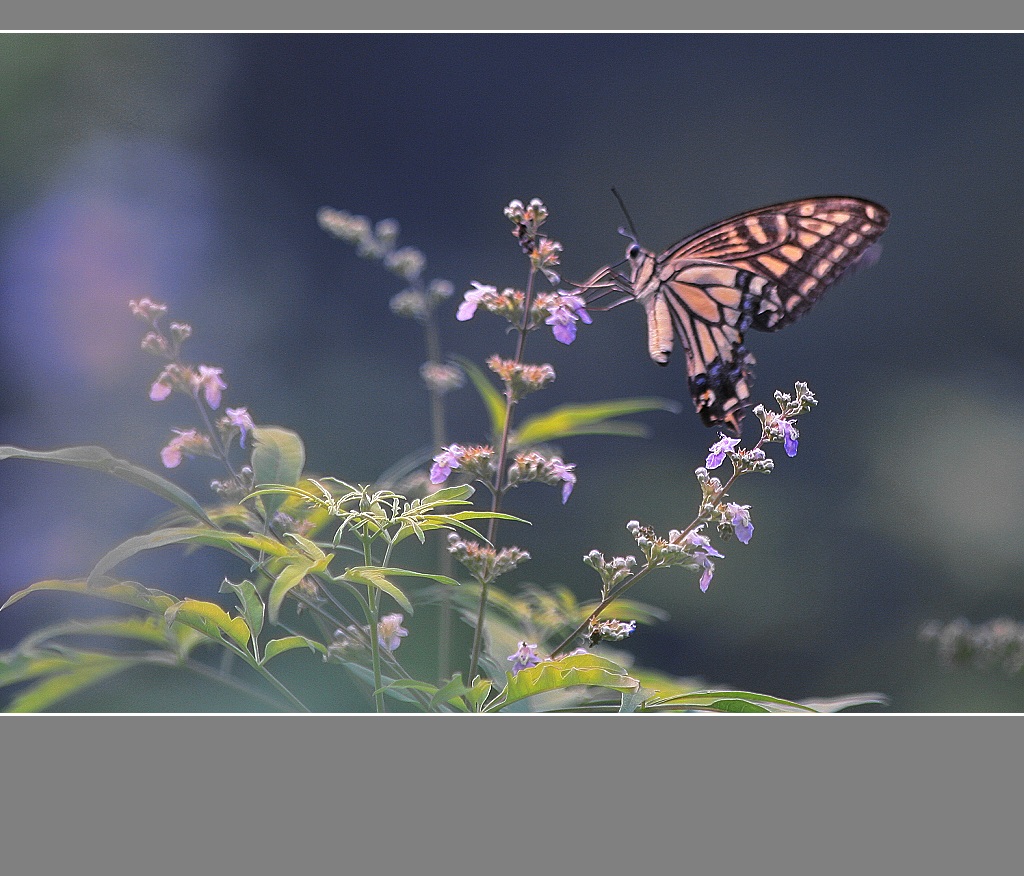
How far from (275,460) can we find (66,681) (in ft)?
1.59

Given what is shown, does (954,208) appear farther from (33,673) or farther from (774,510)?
(33,673)

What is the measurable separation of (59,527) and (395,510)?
1.69 metres

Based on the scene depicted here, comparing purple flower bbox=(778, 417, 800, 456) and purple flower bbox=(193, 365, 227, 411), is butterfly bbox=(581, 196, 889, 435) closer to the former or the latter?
purple flower bbox=(778, 417, 800, 456)

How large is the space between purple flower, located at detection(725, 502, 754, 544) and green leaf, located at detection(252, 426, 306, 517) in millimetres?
476

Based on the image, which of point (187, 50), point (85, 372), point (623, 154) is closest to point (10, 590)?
point (85, 372)

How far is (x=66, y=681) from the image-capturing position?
130 centimetres

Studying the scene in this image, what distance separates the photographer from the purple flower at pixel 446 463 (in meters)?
1.14

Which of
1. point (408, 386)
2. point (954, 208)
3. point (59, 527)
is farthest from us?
point (408, 386)

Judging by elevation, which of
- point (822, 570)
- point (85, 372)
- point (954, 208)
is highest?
point (954, 208)

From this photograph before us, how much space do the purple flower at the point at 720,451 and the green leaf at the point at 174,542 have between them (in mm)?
476

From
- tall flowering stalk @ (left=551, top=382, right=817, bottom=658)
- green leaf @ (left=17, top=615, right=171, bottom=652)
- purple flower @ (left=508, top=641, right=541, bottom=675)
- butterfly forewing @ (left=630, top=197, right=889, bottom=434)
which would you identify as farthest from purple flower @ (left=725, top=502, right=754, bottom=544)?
green leaf @ (left=17, top=615, right=171, bottom=652)

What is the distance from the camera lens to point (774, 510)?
3.74 meters

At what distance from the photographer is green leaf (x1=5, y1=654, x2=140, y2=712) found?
1.22 m

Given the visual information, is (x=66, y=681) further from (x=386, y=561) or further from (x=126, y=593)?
(x=386, y=561)
